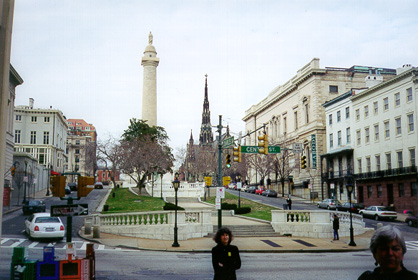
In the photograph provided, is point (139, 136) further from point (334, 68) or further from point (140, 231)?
point (140, 231)

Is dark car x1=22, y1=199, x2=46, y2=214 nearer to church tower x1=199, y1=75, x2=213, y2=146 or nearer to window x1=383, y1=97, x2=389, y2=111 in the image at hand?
window x1=383, y1=97, x2=389, y2=111

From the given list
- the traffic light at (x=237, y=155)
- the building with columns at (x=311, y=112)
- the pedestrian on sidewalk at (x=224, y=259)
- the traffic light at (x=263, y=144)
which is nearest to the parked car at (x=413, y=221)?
the traffic light at (x=263, y=144)

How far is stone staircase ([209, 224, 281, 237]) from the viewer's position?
3195cm

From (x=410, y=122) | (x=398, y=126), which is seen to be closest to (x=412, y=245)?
(x=410, y=122)

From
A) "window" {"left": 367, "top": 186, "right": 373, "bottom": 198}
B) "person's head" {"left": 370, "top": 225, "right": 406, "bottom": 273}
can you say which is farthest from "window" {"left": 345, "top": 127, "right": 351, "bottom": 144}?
"person's head" {"left": 370, "top": 225, "right": 406, "bottom": 273}

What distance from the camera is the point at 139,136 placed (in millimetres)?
78562

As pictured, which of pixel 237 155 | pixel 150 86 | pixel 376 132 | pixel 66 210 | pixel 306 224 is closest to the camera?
pixel 66 210

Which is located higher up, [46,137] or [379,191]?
[46,137]

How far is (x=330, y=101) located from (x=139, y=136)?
32.0 metres

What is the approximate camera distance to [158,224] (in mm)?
29953

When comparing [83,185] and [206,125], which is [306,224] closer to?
[83,185]

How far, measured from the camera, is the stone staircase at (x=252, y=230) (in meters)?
32.0

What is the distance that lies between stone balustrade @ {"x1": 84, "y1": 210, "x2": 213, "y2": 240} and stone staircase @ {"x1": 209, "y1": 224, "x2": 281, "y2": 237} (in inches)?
55.5

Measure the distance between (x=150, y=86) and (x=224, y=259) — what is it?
94.3 metres
